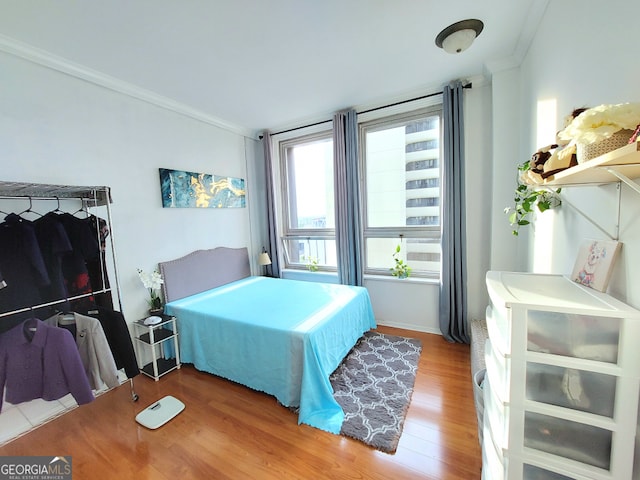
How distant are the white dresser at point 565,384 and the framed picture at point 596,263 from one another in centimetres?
5

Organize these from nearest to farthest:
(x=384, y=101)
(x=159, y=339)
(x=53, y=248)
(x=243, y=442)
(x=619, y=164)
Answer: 1. (x=619, y=164)
2. (x=243, y=442)
3. (x=53, y=248)
4. (x=159, y=339)
5. (x=384, y=101)

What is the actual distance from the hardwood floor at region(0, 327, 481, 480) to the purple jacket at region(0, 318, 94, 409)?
1.07 ft

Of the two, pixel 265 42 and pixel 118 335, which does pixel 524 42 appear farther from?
pixel 118 335

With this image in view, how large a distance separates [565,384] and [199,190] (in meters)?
3.43

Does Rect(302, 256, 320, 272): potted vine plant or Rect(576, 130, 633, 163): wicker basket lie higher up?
Rect(576, 130, 633, 163): wicker basket

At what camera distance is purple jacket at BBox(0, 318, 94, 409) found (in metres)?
1.62

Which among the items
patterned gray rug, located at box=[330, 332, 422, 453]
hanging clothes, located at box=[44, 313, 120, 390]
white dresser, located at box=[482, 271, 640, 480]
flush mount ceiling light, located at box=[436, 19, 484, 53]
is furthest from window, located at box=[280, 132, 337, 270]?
white dresser, located at box=[482, 271, 640, 480]

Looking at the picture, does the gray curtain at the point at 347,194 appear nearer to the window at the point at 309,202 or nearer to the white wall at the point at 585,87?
the window at the point at 309,202

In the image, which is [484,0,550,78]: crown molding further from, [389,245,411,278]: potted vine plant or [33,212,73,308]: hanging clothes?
[33,212,73,308]: hanging clothes

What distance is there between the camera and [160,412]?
1.92m

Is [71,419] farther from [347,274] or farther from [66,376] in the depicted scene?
[347,274]

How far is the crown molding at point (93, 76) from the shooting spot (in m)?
1.82

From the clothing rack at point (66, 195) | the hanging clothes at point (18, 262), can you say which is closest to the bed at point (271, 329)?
the clothing rack at point (66, 195)

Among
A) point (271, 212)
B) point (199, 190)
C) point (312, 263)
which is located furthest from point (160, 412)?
point (271, 212)
